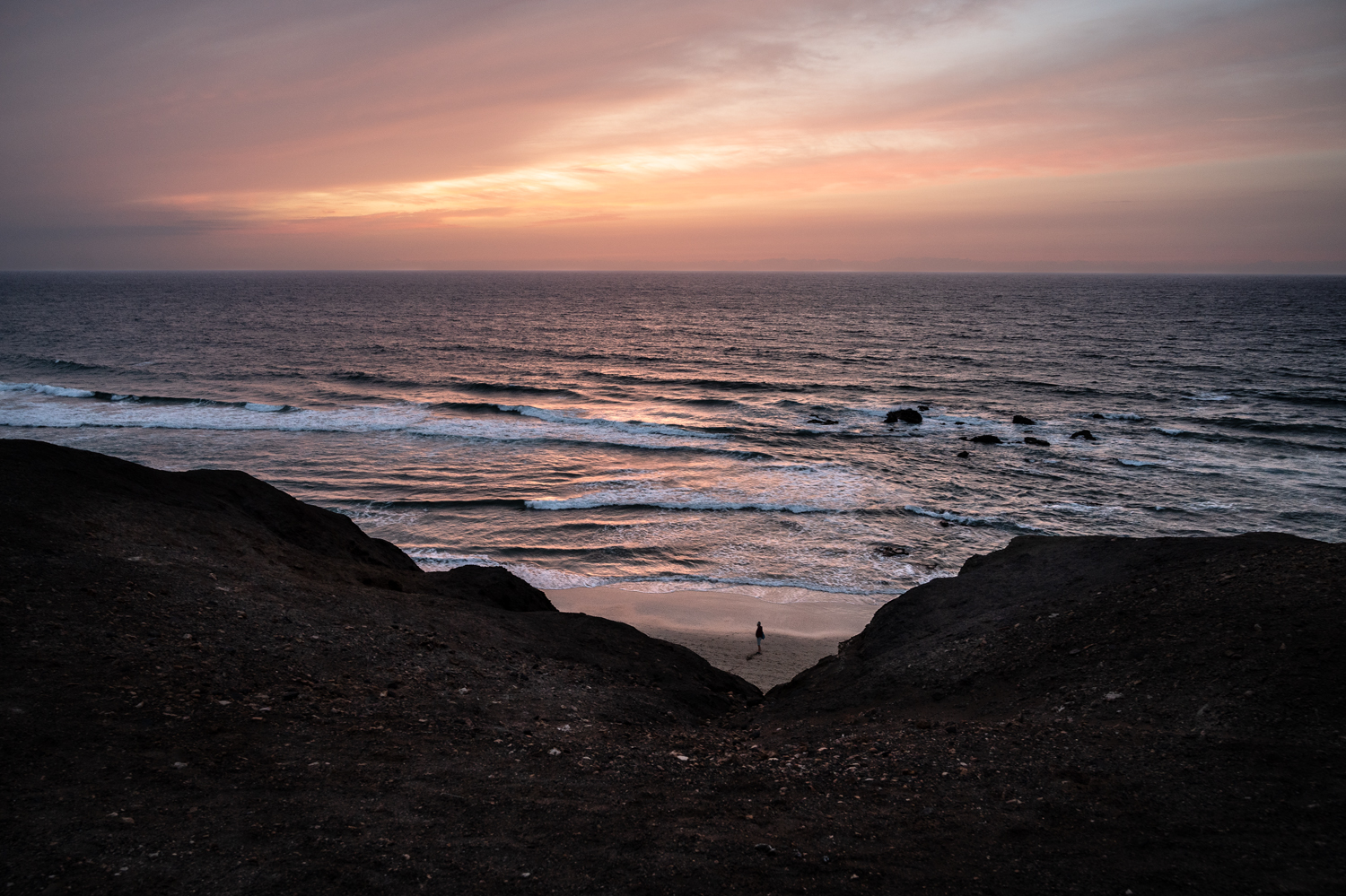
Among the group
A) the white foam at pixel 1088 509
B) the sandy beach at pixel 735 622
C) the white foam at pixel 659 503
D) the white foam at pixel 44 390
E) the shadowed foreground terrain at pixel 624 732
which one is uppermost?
the white foam at pixel 44 390

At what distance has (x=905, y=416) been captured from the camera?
4031 cm

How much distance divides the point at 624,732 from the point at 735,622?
9832 millimetres

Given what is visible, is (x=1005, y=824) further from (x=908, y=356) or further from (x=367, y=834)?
(x=908, y=356)

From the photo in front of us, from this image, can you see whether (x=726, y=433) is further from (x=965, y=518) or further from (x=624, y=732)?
(x=624, y=732)

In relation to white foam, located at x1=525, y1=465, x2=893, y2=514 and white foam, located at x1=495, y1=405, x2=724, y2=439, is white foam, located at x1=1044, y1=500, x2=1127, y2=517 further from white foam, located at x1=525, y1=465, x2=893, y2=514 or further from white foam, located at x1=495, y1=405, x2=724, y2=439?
white foam, located at x1=495, y1=405, x2=724, y2=439

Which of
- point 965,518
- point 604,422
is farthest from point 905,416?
point 604,422

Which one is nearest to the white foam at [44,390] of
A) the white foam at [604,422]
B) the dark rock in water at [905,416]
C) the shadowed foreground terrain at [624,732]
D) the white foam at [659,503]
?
the white foam at [604,422]

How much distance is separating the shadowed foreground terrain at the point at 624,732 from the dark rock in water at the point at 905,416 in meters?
28.7

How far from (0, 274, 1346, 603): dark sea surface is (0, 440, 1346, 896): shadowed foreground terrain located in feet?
32.0

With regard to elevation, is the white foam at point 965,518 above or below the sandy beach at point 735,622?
above

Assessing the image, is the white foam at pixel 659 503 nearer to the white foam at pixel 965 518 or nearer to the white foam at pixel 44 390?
the white foam at pixel 965 518

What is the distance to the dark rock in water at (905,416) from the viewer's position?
131ft

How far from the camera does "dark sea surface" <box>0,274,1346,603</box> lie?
78.3 ft

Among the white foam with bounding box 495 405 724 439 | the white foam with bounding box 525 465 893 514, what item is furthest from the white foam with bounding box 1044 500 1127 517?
the white foam with bounding box 495 405 724 439
